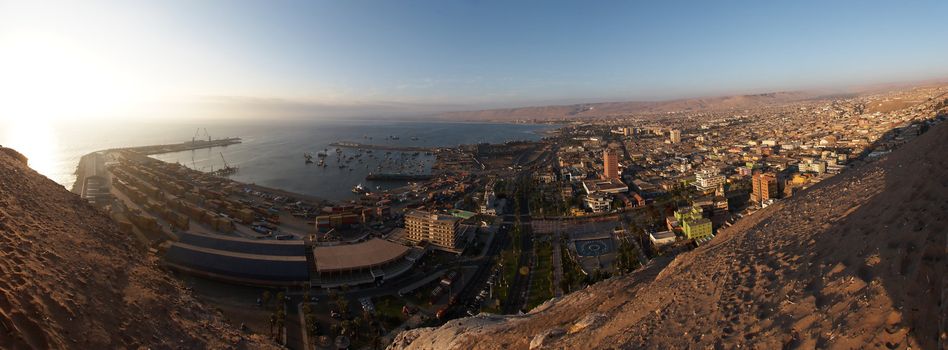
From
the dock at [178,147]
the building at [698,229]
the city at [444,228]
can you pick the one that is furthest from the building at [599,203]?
the dock at [178,147]

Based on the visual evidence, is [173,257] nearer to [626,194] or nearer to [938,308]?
[938,308]

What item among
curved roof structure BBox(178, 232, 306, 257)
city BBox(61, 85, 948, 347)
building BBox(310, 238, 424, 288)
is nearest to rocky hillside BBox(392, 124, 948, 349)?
city BBox(61, 85, 948, 347)

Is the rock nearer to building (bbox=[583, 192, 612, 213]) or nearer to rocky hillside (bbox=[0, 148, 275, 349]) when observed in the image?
rocky hillside (bbox=[0, 148, 275, 349])

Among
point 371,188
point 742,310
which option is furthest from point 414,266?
point 371,188

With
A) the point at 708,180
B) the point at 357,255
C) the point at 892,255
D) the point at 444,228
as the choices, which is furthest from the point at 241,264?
the point at 708,180

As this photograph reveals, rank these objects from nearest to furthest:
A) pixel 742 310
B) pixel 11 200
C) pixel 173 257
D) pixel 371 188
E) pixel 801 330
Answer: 1. pixel 801 330
2. pixel 742 310
3. pixel 11 200
4. pixel 173 257
5. pixel 371 188
